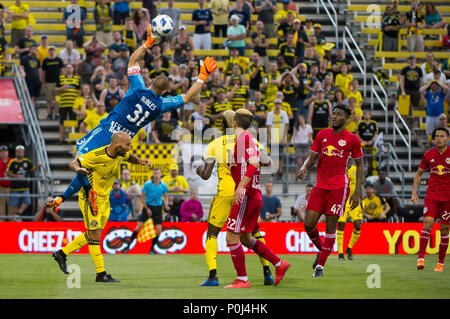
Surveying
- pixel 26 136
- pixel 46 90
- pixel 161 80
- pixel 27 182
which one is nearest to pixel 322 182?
pixel 161 80

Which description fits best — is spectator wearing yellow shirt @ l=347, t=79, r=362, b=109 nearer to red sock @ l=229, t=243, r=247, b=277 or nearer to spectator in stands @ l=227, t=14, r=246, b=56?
spectator in stands @ l=227, t=14, r=246, b=56

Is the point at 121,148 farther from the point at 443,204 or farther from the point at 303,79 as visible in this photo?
the point at 303,79

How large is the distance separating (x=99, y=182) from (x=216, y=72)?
567 inches

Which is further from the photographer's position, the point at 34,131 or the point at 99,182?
the point at 34,131

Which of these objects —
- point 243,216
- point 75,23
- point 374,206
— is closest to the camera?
point 243,216

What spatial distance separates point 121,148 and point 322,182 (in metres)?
3.52

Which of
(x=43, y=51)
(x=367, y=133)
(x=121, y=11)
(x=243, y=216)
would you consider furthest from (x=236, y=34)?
(x=243, y=216)

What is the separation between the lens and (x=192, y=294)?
426 inches

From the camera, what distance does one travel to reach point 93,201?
12469mm

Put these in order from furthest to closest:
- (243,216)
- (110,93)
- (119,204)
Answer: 1. (110,93)
2. (119,204)
3. (243,216)

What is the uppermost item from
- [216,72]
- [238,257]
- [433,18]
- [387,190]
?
[433,18]

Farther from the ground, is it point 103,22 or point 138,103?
point 103,22

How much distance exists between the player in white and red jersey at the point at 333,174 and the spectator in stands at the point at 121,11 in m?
16.7

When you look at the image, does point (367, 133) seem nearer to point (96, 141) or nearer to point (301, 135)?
point (301, 135)
